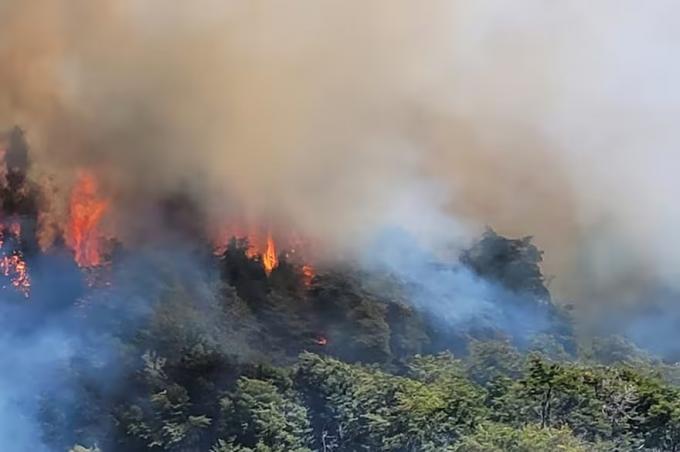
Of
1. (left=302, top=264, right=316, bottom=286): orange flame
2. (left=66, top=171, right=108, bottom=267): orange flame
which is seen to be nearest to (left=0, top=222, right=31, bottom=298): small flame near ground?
(left=66, top=171, right=108, bottom=267): orange flame

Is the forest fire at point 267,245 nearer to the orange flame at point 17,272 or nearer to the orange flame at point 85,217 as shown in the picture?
the orange flame at point 85,217

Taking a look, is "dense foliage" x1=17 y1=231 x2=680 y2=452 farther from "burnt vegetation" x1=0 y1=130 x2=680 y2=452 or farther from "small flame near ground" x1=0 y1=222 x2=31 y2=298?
"small flame near ground" x1=0 y1=222 x2=31 y2=298

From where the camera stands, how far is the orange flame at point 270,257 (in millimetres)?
14289

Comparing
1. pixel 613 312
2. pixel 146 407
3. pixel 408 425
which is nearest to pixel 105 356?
pixel 146 407

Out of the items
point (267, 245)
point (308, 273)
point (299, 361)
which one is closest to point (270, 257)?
point (267, 245)

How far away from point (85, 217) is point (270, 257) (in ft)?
9.96

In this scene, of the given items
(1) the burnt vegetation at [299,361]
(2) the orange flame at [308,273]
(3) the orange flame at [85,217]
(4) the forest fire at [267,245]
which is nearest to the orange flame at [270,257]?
(4) the forest fire at [267,245]

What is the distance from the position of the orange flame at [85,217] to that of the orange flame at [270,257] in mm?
2591

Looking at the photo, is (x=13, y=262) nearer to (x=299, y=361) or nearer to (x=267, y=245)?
(x=267, y=245)

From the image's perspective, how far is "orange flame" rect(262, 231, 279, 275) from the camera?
1429 cm

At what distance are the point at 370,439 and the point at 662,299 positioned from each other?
21.0 feet

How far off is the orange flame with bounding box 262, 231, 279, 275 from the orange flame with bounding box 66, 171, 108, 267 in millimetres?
2591

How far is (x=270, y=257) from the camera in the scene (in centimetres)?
1455

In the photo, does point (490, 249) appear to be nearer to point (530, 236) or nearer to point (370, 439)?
point (530, 236)
